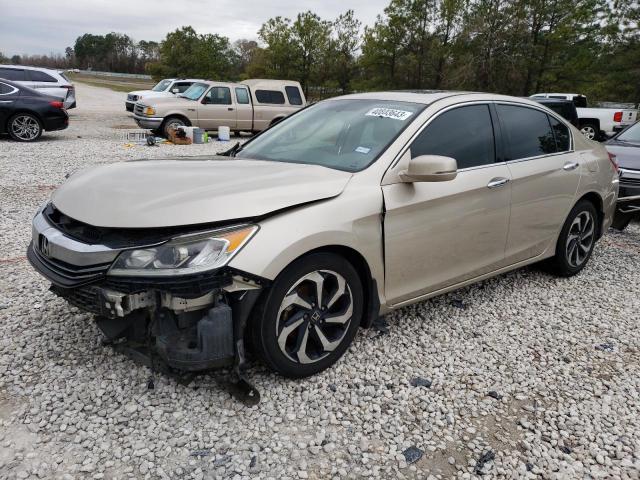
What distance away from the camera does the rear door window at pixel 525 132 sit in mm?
4082

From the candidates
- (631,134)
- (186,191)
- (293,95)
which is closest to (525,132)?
(186,191)

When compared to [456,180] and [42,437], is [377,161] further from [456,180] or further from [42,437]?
[42,437]

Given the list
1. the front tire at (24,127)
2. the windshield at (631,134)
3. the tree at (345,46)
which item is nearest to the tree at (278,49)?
the tree at (345,46)

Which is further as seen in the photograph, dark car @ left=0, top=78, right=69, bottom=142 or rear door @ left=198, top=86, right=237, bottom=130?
rear door @ left=198, top=86, right=237, bottom=130

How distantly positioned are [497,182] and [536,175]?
57cm

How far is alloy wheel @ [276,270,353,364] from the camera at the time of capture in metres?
2.84

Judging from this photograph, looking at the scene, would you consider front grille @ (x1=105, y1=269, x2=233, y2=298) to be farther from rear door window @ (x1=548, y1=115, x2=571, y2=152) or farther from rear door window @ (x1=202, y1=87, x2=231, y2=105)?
rear door window @ (x1=202, y1=87, x2=231, y2=105)

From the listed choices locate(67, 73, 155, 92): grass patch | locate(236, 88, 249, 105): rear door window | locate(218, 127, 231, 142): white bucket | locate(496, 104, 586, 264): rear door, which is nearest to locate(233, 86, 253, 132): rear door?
locate(236, 88, 249, 105): rear door window

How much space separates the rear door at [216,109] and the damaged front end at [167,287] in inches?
548

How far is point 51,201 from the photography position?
3080 mm

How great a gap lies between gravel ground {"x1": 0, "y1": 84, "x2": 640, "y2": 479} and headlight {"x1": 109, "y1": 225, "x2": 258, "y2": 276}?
0.80 meters

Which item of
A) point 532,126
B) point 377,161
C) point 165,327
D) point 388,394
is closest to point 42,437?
point 165,327

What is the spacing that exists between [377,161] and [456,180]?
2.21 ft

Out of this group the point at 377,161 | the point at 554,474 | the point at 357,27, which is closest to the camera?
the point at 554,474
